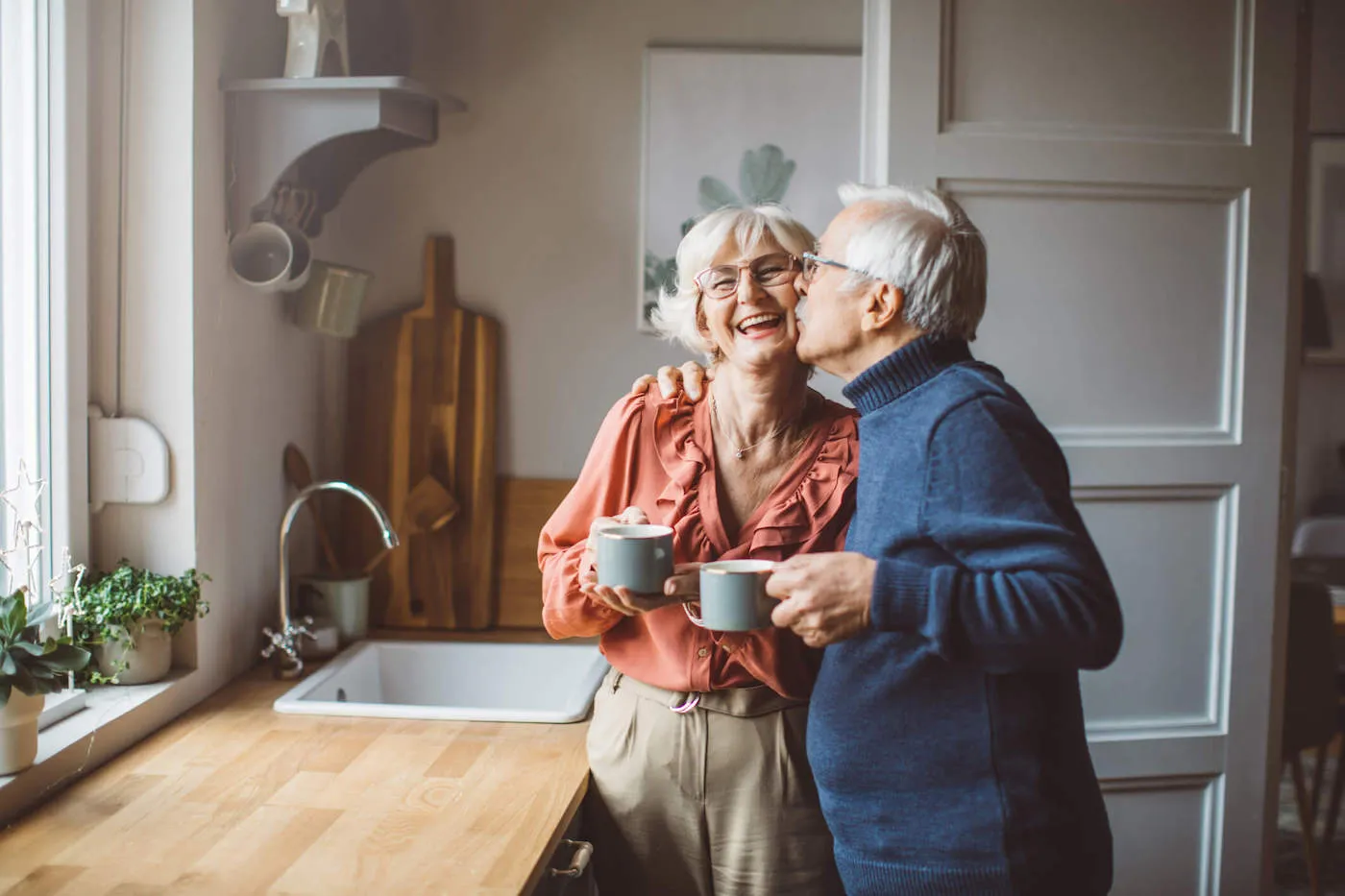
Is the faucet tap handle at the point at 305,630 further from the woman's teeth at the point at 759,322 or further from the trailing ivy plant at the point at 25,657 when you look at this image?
the woman's teeth at the point at 759,322

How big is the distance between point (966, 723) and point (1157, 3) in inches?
55.7

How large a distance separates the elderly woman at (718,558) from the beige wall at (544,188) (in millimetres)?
887

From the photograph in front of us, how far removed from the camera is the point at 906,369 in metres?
1.24

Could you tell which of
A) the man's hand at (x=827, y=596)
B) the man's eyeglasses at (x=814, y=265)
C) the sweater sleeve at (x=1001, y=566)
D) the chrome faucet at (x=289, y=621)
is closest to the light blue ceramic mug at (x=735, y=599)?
the man's hand at (x=827, y=596)

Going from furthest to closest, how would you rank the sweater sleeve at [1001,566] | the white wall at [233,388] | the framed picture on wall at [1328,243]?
the framed picture on wall at [1328,243], the white wall at [233,388], the sweater sleeve at [1001,566]

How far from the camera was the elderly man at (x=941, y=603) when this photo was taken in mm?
1109

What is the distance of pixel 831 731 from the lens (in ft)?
4.23

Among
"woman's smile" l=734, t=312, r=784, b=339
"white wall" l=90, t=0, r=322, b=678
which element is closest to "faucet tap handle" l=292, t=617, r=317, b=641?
"white wall" l=90, t=0, r=322, b=678

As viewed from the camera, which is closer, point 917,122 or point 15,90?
point 15,90

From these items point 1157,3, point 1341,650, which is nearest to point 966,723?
point 1157,3

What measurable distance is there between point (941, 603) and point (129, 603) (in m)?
1.18

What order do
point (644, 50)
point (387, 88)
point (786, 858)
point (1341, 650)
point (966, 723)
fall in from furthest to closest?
1. point (1341, 650)
2. point (644, 50)
3. point (387, 88)
4. point (786, 858)
5. point (966, 723)

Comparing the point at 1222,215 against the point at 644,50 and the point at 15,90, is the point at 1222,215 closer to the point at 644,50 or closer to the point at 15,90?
the point at 644,50

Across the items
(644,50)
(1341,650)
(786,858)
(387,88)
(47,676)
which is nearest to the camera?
(47,676)
